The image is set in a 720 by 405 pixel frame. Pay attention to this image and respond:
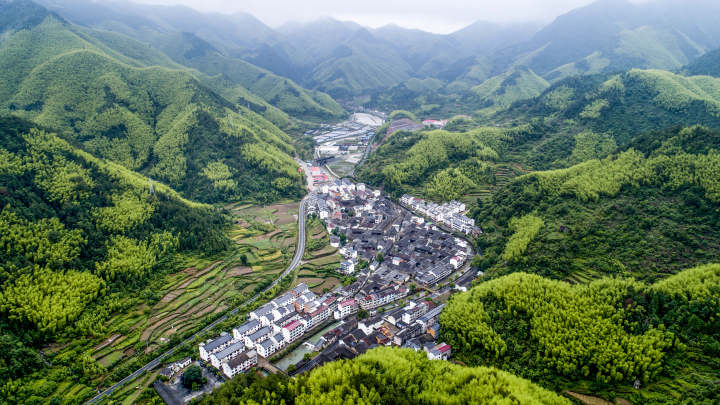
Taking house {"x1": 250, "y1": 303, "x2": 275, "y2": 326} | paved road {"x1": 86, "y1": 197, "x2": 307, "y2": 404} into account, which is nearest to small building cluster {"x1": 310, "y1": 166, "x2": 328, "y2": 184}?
paved road {"x1": 86, "y1": 197, "x2": 307, "y2": 404}

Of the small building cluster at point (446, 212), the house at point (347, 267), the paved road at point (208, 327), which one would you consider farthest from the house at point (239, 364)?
the small building cluster at point (446, 212)

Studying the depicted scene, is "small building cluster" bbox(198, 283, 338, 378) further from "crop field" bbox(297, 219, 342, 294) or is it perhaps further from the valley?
"crop field" bbox(297, 219, 342, 294)

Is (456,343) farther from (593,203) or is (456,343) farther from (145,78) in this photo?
(145,78)

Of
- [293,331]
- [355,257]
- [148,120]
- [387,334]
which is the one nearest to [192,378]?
[293,331]

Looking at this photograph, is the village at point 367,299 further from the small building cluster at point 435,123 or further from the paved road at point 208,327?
the small building cluster at point 435,123

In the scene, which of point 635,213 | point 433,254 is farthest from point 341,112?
point 635,213

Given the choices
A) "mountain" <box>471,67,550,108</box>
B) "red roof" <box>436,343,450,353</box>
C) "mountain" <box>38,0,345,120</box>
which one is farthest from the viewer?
"mountain" <box>471,67,550,108</box>

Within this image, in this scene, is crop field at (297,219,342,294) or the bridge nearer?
crop field at (297,219,342,294)
